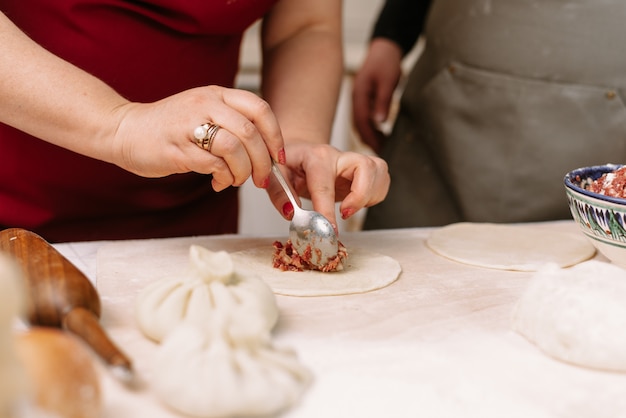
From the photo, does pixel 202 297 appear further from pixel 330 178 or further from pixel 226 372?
pixel 330 178

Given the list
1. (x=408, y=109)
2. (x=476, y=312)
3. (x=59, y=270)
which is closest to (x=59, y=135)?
(x=59, y=270)

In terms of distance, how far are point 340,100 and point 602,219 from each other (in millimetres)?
1674

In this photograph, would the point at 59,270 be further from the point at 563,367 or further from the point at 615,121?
the point at 615,121

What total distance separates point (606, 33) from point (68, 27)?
1.12 m

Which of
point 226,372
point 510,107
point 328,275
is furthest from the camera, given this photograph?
point 510,107

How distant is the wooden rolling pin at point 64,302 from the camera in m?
0.70

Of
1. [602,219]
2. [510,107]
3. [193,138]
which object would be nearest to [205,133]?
[193,138]

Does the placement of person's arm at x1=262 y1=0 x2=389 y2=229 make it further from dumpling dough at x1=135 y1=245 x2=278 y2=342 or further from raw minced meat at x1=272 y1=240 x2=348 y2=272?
dumpling dough at x1=135 y1=245 x2=278 y2=342

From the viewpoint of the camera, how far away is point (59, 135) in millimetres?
1062

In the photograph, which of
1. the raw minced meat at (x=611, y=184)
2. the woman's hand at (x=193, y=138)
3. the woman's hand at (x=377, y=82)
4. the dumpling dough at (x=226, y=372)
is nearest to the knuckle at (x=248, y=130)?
the woman's hand at (x=193, y=138)

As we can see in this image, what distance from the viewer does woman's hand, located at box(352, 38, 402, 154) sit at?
1.92 m

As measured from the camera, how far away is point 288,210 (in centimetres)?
116

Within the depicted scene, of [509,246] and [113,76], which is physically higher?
[113,76]

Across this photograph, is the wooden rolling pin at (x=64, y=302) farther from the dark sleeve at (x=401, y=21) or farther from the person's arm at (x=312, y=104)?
the dark sleeve at (x=401, y=21)
